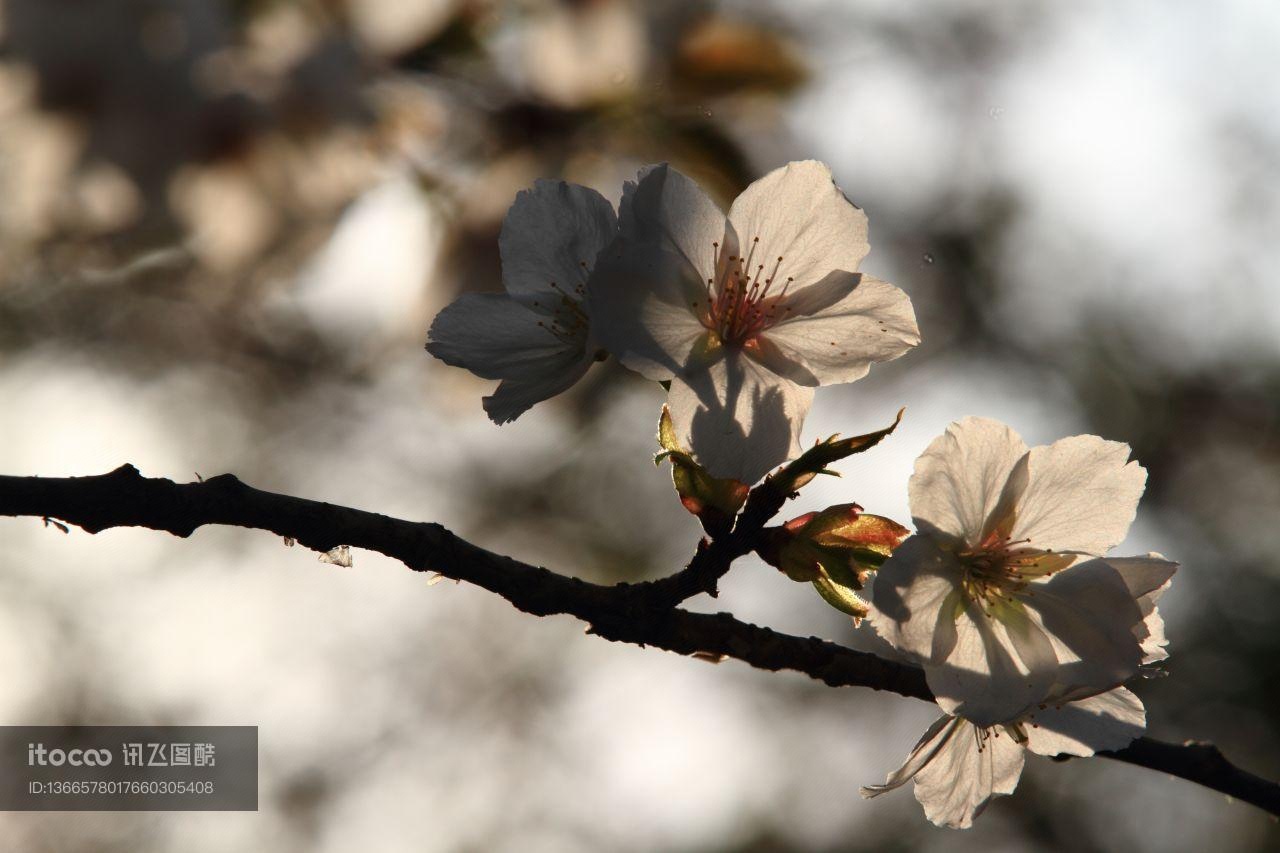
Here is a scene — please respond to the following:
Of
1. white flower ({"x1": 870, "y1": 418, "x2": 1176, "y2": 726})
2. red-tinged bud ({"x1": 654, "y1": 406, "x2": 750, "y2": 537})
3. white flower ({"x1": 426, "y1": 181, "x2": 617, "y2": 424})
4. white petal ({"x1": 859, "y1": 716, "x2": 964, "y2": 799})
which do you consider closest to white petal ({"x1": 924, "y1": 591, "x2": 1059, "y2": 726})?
white flower ({"x1": 870, "y1": 418, "x2": 1176, "y2": 726})

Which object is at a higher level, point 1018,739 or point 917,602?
point 917,602

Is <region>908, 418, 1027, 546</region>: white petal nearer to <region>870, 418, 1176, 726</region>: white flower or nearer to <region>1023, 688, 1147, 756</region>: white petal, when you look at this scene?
<region>870, 418, 1176, 726</region>: white flower

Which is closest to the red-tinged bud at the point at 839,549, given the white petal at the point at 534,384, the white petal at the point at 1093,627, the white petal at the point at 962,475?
the white petal at the point at 962,475

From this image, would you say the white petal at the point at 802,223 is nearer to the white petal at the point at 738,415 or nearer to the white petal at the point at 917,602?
the white petal at the point at 738,415

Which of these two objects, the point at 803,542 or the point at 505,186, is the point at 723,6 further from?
the point at 803,542

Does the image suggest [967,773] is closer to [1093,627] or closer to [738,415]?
[1093,627]

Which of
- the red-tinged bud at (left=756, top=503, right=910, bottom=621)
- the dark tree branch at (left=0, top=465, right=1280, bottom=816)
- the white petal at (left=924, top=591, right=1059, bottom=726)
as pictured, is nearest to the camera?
the dark tree branch at (left=0, top=465, right=1280, bottom=816)

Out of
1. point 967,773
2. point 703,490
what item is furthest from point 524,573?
point 967,773

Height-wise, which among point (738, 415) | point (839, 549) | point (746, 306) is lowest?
point (839, 549)
